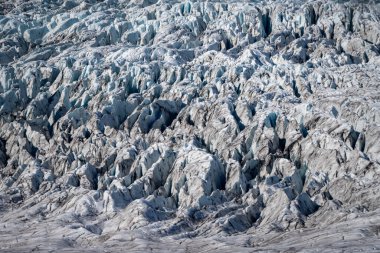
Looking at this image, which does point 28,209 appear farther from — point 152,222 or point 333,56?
point 333,56

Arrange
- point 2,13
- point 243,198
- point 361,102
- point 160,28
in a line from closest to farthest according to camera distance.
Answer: point 243,198 < point 361,102 < point 160,28 < point 2,13

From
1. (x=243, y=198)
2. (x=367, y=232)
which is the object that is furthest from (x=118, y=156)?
(x=367, y=232)

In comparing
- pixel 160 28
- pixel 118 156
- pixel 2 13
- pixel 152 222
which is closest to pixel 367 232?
pixel 152 222

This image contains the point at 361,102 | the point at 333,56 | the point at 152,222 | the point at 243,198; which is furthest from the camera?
the point at 333,56

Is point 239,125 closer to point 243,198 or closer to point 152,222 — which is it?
point 243,198

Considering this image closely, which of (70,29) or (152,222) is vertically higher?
(70,29)

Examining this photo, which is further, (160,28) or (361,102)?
(160,28)
